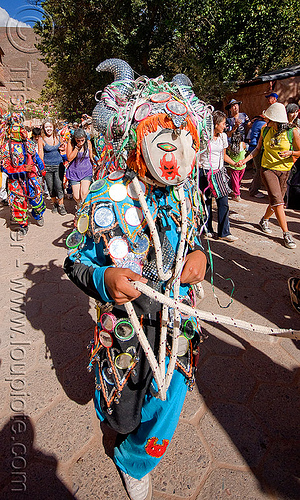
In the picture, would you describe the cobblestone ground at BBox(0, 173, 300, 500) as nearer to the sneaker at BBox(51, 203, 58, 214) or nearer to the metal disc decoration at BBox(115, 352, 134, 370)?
the metal disc decoration at BBox(115, 352, 134, 370)

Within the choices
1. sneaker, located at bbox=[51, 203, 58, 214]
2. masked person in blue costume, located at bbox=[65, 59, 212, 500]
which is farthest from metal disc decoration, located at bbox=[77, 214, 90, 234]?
sneaker, located at bbox=[51, 203, 58, 214]

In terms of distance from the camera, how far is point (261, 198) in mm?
7352

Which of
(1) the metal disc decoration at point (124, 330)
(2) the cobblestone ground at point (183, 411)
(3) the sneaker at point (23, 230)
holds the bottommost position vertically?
(2) the cobblestone ground at point (183, 411)

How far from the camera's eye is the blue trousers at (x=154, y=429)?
4.68ft

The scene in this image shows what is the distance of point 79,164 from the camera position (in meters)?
5.12

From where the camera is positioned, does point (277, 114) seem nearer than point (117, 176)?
No

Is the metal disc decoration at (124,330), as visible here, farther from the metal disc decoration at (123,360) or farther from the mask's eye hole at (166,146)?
the mask's eye hole at (166,146)

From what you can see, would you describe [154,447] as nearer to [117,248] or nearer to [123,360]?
[123,360]

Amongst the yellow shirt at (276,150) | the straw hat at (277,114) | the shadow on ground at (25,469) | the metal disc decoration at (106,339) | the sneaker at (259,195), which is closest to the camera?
the metal disc decoration at (106,339)

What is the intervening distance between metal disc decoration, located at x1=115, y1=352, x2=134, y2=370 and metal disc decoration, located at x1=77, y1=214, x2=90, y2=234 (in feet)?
1.97

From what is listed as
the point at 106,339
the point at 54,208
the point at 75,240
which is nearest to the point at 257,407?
the point at 106,339

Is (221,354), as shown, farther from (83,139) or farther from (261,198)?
(261,198)

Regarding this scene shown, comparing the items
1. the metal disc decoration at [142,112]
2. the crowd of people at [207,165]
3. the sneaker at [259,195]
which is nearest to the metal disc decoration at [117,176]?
the metal disc decoration at [142,112]

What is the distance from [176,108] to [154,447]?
1549 mm
